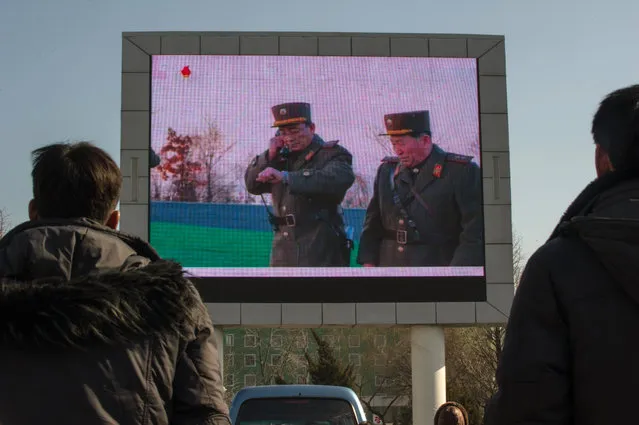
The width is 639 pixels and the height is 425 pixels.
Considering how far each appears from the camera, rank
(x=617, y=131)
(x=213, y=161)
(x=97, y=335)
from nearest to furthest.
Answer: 1. (x=97, y=335)
2. (x=617, y=131)
3. (x=213, y=161)

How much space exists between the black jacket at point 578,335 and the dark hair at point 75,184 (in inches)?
45.6

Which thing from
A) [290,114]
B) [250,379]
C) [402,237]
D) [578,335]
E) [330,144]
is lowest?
[250,379]

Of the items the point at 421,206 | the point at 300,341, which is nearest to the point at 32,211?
the point at 421,206

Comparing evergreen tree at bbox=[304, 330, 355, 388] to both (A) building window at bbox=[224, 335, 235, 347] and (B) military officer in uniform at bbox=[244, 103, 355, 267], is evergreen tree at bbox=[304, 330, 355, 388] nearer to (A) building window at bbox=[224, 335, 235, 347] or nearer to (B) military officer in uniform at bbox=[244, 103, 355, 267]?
(B) military officer in uniform at bbox=[244, 103, 355, 267]

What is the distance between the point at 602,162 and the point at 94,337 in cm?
147

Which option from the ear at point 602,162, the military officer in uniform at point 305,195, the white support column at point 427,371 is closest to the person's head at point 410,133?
the military officer in uniform at point 305,195

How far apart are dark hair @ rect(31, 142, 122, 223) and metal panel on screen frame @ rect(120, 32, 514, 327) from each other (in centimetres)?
1596

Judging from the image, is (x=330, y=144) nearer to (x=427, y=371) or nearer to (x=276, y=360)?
(x=427, y=371)

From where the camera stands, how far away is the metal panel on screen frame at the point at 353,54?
62.6 feet

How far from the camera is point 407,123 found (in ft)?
63.5

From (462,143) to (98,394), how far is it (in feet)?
56.7

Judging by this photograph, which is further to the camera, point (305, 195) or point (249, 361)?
point (249, 361)

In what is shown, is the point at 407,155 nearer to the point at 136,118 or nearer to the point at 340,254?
the point at 340,254

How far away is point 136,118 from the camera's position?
19.3m
